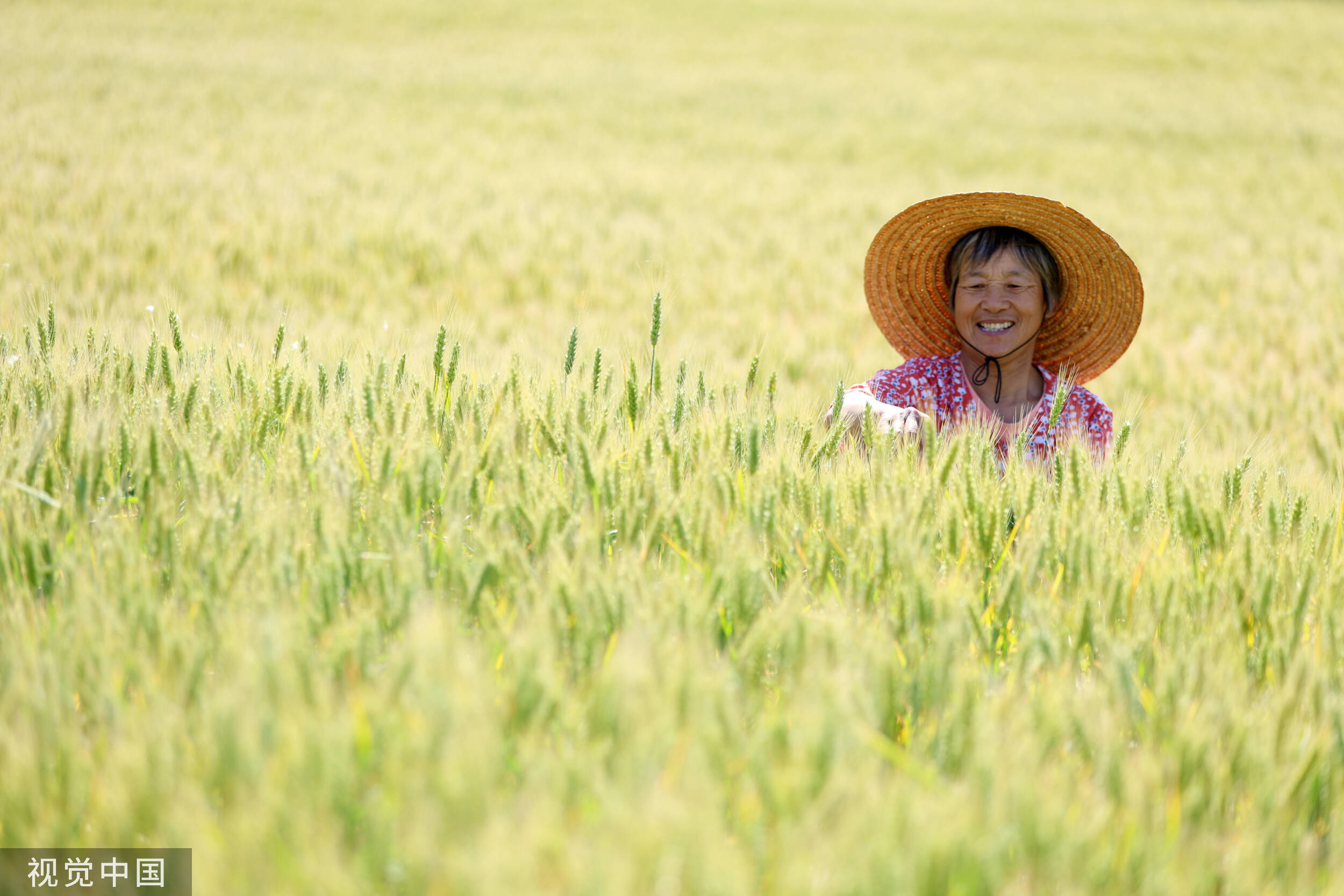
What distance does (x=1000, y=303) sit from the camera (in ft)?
7.60

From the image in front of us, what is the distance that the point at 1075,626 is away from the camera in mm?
1034

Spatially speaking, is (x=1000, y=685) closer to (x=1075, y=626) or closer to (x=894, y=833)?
(x=1075, y=626)

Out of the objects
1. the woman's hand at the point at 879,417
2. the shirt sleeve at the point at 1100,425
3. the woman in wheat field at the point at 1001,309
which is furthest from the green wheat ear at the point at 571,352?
the shirt sleeve at the point at 1100,425

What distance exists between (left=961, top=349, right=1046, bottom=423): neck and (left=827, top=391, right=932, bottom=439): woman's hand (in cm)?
31

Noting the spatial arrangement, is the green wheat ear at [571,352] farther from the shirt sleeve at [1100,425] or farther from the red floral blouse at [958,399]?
the shirt sleeve at [1100,425]

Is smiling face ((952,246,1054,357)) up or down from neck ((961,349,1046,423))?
up

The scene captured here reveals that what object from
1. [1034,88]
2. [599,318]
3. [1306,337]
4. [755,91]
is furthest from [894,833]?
[1034,88]

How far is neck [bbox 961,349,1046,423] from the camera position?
2455 mm

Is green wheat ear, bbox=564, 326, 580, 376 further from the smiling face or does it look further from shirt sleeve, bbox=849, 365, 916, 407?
the smiling face

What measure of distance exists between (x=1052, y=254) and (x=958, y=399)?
0.49 m

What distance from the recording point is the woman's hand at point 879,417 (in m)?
1.70

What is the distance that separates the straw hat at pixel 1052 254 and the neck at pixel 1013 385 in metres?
0.13

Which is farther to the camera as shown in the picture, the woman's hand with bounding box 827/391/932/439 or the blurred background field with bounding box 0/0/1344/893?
the woman's hand with bounding box 827/391/932/439

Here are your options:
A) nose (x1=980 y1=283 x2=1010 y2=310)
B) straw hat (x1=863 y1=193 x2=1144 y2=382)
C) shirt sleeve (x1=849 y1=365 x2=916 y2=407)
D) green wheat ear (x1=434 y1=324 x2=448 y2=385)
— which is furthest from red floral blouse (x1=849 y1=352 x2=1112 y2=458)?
green wheat ear (x1=434 y1=324 x2=448 y2=385)
